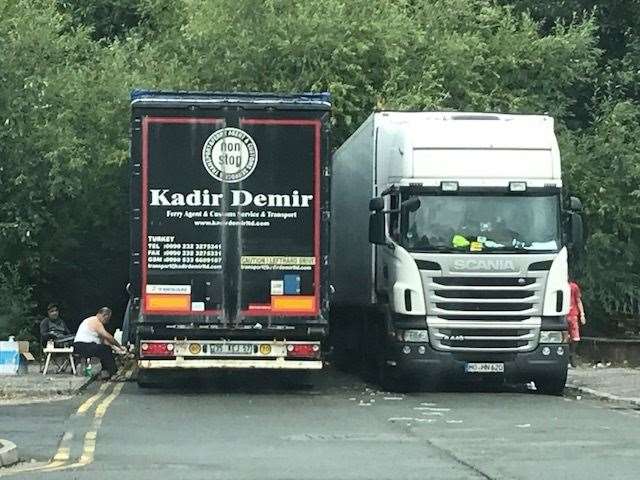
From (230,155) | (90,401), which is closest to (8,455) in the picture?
(90,401)

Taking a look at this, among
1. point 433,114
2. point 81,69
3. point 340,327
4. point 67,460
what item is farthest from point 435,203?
point 81,69

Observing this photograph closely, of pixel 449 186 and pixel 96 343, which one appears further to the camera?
pixel 96 343

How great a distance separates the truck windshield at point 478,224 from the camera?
1997 centimetres

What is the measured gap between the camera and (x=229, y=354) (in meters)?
19.6

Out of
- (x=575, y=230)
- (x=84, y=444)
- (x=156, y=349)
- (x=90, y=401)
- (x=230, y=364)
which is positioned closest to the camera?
(x=84, y=444)

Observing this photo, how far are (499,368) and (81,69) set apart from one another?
1411cm

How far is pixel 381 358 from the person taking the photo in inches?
852

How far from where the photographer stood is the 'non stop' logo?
19578mm

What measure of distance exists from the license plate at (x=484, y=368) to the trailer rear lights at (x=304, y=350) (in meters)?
2.16

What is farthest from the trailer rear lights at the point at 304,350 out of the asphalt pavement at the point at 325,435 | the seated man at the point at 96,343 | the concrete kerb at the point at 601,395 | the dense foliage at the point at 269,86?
the dense foliage at the point at 269,86

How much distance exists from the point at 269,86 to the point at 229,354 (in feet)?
36.2

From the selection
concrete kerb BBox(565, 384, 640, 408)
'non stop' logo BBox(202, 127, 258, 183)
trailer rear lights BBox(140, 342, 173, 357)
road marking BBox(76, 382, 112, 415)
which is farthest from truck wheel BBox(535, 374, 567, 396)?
road marking BBox(76, 382, 112, 415)

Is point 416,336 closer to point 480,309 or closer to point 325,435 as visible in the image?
point 480,309

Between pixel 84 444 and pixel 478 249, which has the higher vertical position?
pixel 478 249
